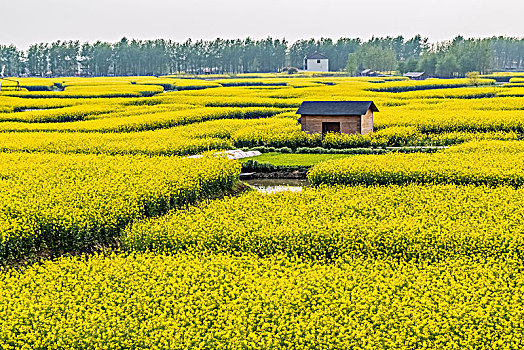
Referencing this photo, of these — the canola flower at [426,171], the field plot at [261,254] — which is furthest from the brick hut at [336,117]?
the canola flower at [426,171]

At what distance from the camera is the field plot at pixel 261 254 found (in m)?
10.7

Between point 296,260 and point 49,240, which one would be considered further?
point 49,240

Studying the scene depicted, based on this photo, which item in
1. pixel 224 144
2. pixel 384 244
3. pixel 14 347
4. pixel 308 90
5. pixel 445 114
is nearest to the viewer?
pixel 14 347

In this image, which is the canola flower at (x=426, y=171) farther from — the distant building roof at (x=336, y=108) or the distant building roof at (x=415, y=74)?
the distant building roof at (x=415, y=74)

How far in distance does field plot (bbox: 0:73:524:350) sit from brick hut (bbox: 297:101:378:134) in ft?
23.1

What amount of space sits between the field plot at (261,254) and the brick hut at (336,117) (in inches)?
278

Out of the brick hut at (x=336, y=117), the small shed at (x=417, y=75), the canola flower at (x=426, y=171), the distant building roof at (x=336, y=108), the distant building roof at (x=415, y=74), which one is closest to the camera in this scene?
the canola flower at (x=426, y=171)

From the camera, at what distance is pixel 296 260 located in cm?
1522

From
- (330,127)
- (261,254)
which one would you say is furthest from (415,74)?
(261,254)

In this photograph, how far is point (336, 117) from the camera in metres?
41.5

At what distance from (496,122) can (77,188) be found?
104ft

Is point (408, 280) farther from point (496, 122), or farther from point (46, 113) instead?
point (46, 113)

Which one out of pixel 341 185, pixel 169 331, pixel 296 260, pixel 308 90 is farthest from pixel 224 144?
pixel 308 90

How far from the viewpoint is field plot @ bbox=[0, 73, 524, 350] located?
10.7 m
